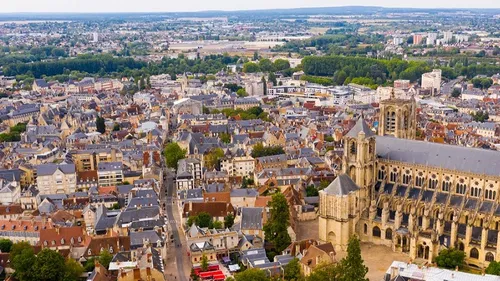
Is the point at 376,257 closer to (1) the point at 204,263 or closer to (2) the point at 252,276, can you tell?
(2) the point at 252,276

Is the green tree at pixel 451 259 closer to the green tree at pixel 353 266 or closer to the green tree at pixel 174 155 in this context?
the green tree at pixel 353 266

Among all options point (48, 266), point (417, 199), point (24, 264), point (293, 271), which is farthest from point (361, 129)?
point (24, 264)

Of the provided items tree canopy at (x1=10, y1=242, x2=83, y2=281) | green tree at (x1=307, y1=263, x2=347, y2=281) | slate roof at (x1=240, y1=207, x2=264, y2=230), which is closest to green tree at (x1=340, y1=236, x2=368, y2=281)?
green tree at (x1=307, y1=263, x2=347, y2=281)

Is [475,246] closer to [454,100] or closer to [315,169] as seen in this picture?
[315,169]

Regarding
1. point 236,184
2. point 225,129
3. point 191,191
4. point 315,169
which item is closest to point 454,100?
point 225,129

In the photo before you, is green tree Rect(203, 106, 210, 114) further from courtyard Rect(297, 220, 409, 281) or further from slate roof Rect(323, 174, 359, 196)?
slate roof Rect(323, 174, 359, 196)

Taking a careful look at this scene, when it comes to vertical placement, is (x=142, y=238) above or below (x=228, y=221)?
above

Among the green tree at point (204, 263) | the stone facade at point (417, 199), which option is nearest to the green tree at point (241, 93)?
the stone facade at point (417, 199)
